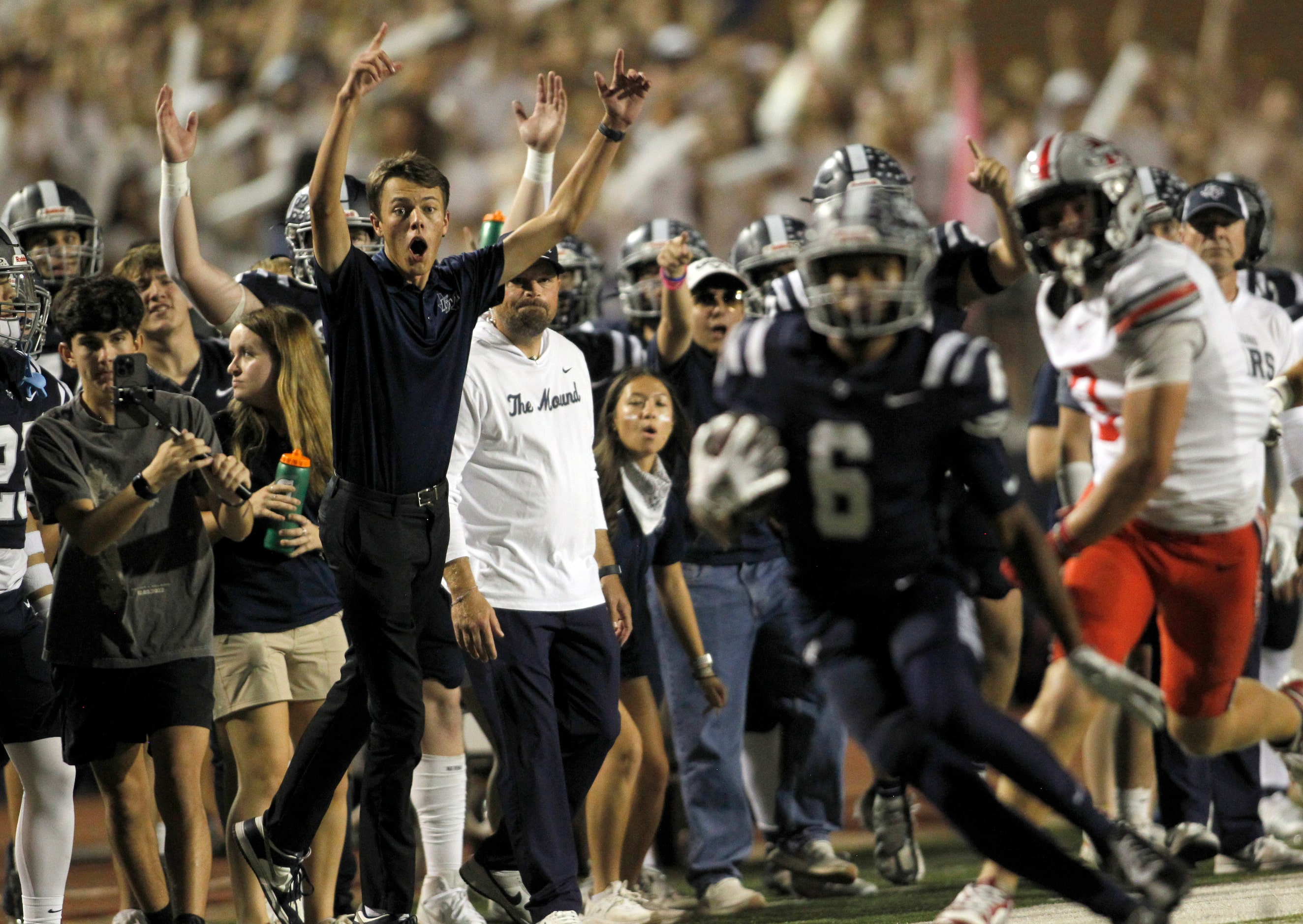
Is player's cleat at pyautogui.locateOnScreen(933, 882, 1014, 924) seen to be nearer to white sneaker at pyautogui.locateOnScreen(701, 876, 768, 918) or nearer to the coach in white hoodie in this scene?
the coach in white hoodie

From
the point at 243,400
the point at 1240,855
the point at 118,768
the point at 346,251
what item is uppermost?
the point at 346,251

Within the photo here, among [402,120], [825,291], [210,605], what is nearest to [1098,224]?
[825,291]

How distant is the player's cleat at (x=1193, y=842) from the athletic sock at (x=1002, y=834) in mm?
1562

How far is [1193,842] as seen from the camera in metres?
5.16

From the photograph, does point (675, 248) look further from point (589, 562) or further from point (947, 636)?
point (947, 636)

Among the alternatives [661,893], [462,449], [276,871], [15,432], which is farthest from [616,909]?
[15,432]

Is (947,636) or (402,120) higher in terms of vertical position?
(402,120)

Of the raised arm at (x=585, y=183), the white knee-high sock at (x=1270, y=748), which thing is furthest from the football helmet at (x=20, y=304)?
the white knee-high sock at (x=1270, y=748)

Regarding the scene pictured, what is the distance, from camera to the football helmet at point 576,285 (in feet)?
22.0

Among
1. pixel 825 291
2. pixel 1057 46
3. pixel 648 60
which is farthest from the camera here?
pixel 1057 46

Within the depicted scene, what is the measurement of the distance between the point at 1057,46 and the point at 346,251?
34.5 feet

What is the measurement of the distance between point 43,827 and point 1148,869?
2886mm

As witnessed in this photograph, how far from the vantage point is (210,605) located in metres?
4.52

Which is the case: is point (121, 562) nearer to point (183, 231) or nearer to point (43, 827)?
point (43, 827)
